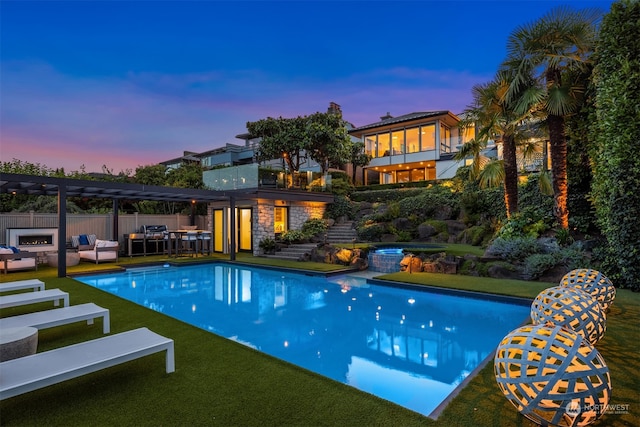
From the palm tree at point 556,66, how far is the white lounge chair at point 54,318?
426 inches

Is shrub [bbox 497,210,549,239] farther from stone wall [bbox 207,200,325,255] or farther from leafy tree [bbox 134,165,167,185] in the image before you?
leafy tree [bbox 134,165,167,185]

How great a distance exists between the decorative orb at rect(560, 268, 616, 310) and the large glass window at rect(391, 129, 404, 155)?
73.2 feet

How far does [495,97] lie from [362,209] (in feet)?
32.2

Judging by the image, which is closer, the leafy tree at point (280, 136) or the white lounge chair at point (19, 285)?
the white lounge chair at point (19, 285)

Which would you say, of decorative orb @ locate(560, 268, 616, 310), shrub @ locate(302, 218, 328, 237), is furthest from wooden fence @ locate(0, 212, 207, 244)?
decorative orb @ locate(560, 268, 616, 310)

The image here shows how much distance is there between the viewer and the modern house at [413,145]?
969 inches

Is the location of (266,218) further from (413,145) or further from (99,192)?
(413,145)

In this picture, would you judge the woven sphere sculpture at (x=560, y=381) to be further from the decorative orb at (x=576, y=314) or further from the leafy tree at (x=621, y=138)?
the leafy tree at (x=621, y=138)

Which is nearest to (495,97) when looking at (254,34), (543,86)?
(543,86)

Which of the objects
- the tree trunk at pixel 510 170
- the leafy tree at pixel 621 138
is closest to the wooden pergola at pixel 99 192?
the tree trunk at pixel 510 170

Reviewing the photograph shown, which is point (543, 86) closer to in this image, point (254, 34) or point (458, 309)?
point (458, 309)

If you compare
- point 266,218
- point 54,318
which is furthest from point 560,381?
point 266,218

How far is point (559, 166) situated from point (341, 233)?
9.70 meters

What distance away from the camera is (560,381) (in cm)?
222
